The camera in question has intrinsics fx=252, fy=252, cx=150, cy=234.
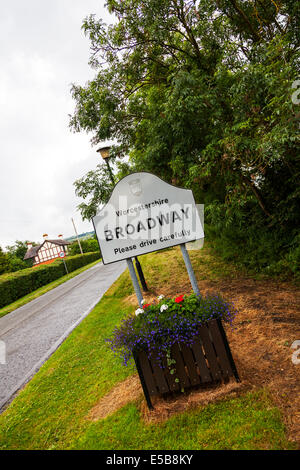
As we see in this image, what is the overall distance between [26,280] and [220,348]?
831 inches

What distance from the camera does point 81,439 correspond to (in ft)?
9.09

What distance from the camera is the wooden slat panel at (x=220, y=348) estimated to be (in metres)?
2.79

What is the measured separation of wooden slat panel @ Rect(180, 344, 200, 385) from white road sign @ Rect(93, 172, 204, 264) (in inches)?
52.3

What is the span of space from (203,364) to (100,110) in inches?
293

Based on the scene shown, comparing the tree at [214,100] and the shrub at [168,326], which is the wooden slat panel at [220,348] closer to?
the shrub at [168,326]

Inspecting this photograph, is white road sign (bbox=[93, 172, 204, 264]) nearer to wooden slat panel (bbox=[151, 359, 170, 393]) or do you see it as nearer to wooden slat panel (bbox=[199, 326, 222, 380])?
wooden slat panel (bbox=[199, 326, 222, 380])

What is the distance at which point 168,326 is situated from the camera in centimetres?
284

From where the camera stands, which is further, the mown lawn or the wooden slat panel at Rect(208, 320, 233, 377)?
the wooden slat panel at Rect(208, 320, 233, 377)

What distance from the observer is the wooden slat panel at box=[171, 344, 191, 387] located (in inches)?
111

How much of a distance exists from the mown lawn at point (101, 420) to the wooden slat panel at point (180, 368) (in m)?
0.28

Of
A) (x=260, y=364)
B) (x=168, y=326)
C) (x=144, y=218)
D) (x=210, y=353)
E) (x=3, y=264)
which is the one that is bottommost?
(x=260, y=364)

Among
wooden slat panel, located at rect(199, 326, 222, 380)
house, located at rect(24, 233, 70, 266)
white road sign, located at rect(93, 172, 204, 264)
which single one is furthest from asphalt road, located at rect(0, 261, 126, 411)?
house, located at rect(24, 233, 70, 266)

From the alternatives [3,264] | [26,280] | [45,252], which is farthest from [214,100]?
[45,252]

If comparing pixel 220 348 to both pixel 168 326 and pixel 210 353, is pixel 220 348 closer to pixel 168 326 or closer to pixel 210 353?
pixel 210 353
